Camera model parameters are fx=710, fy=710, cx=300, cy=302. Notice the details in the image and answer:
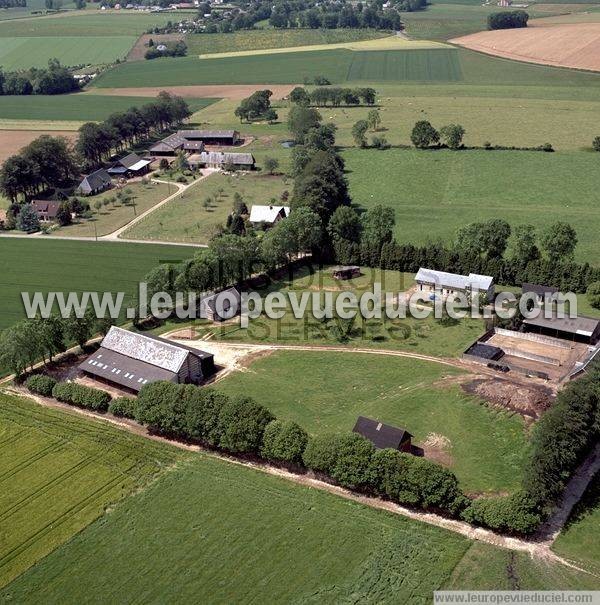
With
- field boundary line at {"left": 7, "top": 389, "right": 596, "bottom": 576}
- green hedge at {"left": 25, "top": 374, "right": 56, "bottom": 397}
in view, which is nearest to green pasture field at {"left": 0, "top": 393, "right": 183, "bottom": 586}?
field boundary line at {"left": 7, "top": 389, "right": 596, "bottom": 576}

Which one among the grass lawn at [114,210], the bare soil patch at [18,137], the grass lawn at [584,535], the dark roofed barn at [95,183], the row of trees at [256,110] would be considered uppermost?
the row of trees at [256,110]

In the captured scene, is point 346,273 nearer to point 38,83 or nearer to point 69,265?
point 69,265

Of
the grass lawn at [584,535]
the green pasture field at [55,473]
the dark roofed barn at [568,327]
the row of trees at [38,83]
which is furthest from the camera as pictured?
the row of trees at [38,83]

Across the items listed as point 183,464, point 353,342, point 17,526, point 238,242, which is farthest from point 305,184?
point 17,526

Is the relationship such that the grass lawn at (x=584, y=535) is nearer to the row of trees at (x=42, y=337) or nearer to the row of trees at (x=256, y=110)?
the row of trees at (x=42, y=337)

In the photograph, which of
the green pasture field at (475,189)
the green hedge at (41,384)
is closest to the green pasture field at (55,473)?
the green hedge at (41,384)

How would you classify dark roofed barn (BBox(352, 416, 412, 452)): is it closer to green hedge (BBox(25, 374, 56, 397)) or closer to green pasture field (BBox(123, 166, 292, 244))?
green hedge (BBox(25, 374, 56, 397))
